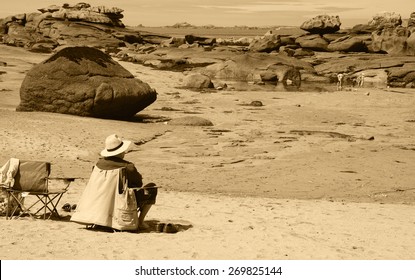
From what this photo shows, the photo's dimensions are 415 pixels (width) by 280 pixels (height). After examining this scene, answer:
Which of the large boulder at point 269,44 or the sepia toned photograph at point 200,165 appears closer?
the sepia toned photograph at point 200,165

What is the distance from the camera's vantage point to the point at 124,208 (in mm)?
9461

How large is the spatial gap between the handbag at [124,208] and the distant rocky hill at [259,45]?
109ft

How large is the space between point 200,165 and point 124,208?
23.9ft

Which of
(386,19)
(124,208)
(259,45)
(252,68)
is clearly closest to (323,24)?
(259,45)

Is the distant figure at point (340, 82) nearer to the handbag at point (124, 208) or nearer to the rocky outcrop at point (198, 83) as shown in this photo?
the rocky outcrop at point (198, 83)

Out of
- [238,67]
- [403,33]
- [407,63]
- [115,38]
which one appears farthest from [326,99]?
[115,38]

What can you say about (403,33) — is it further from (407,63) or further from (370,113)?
(370,113)

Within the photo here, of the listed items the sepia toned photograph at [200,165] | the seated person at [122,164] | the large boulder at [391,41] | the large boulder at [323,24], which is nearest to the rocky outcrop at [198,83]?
the sepia toned photograph at [200,165]

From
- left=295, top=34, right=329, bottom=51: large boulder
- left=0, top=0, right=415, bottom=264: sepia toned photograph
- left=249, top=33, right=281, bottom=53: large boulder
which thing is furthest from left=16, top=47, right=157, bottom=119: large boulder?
left=295, top=34, right=329, bottom=51: large boulder

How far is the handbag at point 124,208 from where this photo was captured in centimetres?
940

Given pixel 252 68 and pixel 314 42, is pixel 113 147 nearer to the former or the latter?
pixel 252 68

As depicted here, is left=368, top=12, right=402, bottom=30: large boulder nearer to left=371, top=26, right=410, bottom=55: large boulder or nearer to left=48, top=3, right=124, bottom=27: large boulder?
left=371, top=26, right=410, bottom=55: large boulder

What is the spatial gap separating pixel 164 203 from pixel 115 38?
64.1m

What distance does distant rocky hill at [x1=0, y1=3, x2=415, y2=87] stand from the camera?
45.4m
